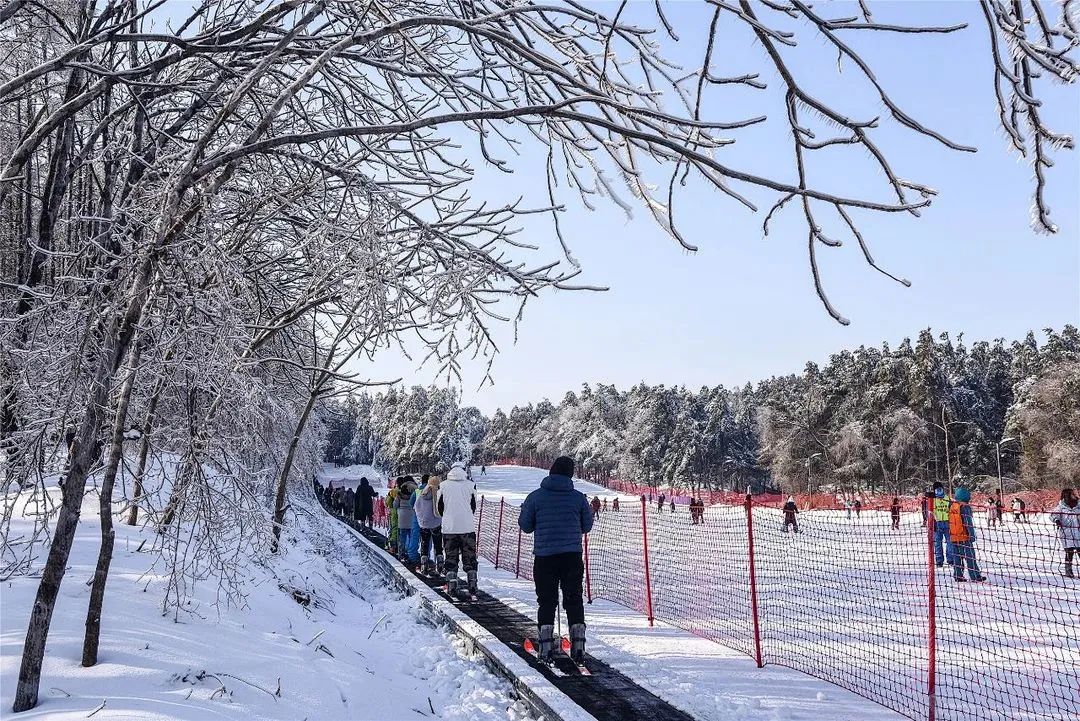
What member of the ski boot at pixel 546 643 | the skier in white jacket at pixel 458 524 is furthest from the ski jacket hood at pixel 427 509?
the ski boot at pixel 546 643

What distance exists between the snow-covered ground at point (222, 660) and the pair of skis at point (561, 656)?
0.51 metres

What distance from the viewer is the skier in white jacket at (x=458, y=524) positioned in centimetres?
1130

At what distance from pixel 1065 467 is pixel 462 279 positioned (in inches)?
2357

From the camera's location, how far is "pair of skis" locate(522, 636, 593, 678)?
6.57 meters

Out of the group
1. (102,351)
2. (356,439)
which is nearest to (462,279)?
(102,351)

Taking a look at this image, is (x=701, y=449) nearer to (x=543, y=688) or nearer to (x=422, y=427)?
(x=422, y=427)

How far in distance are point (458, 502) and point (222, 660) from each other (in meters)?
6.17

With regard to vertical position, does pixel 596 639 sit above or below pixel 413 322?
below

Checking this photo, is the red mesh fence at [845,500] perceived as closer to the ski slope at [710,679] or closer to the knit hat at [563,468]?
the ski slope at [710,679]

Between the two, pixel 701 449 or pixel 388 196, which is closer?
pixel 388 196

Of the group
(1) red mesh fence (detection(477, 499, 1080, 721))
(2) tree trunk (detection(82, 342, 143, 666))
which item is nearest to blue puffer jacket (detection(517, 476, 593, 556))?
(1) red mesh fence (detection(477, 499, 1080, 721))

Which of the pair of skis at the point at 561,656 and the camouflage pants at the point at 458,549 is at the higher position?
the camouflage pants at the point at 458,549

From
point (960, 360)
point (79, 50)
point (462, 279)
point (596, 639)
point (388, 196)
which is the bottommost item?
point (596, 639)

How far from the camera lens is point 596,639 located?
789 cm
